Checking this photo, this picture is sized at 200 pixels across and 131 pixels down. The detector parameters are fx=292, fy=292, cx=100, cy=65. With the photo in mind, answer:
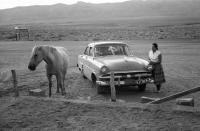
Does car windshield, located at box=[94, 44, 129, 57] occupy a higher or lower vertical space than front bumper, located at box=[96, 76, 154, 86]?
higher

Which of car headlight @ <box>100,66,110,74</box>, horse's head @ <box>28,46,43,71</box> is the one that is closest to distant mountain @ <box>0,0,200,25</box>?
car headlight @ <box>100,66,110,74</box>

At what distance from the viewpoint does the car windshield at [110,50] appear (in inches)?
389

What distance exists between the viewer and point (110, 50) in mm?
9891

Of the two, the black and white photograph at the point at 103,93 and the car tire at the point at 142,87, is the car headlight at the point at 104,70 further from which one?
the car tire at the point at 142,87

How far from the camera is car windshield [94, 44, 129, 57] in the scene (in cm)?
989

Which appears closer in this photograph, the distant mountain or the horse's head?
the horse's head

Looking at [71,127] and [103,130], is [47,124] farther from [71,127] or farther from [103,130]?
[103,130]

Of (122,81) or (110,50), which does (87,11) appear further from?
(122,81)

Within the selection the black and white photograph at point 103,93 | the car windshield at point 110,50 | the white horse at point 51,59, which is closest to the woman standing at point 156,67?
the black and white photograph at point 103,93

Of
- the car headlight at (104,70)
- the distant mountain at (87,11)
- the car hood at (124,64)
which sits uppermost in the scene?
the distant mountain at (87,11)

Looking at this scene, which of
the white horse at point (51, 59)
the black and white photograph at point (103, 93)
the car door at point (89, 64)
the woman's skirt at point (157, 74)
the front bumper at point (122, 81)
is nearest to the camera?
the black and white photograph at point (103, 93)

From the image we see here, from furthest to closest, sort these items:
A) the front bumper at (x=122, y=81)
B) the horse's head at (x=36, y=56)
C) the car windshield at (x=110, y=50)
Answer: the car windshield at (x=110, y=50) < the front bumper at (x=122, y=81) < the horse's head at (x=36, y=56)

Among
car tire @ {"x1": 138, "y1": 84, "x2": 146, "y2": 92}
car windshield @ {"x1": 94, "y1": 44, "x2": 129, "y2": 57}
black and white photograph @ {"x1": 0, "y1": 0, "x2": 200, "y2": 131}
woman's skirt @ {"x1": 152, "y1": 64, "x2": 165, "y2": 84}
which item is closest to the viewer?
black and white photograph @ {"x1": 0, "y1": 0, "x2": 200, "y2": 131}

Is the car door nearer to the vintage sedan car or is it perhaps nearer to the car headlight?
the vintage sedan car
